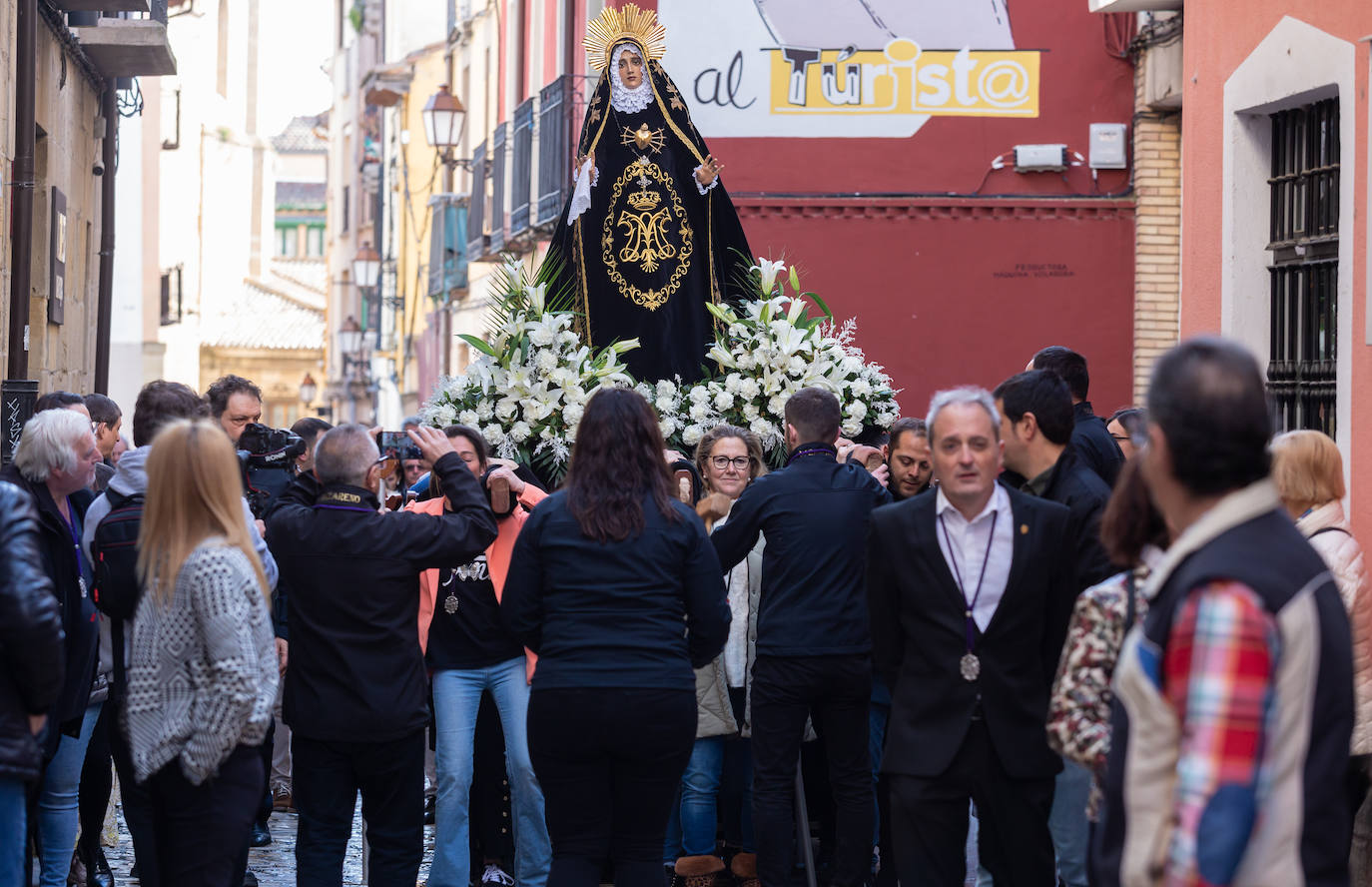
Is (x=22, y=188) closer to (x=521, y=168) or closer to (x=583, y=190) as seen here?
(x=583, y=190)

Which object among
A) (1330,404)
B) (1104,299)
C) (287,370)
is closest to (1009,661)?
(1330,404)

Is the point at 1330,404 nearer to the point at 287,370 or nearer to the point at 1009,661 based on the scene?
the point at 1009,661

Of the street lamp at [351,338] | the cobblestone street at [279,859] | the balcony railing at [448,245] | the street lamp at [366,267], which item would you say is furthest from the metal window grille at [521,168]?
the street lamp at [351,338]

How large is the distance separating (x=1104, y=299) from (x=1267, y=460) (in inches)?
496

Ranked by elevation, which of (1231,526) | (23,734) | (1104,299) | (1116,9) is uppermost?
(1116,9)

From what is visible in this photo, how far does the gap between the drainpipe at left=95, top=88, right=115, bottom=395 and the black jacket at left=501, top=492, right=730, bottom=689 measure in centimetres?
1144

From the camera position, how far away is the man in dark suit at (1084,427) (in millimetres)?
6781

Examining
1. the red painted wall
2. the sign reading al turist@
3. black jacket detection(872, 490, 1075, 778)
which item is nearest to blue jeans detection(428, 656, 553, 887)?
black jacket detection(872, 490, 1075, 778)

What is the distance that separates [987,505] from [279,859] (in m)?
4.46

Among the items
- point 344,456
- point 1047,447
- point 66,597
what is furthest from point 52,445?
point 1047,447

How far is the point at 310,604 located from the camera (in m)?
5.82

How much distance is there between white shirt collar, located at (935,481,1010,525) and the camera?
195 inches

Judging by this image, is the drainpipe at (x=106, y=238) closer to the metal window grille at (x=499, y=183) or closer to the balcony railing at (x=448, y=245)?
the metal window grille at (x=499, y=183)

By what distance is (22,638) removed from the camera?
446cm
